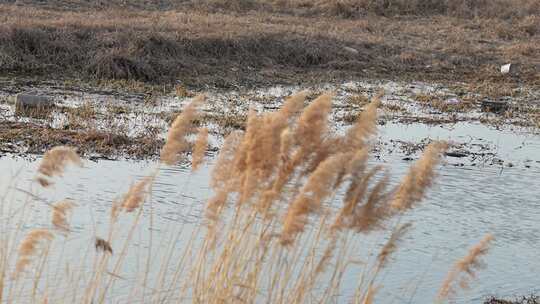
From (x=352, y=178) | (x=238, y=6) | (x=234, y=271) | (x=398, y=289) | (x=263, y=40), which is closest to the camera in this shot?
(x=352, y=178)

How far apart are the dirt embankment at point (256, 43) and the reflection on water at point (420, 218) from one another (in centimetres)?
665

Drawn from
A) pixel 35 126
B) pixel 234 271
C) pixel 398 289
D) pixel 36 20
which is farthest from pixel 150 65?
pixel 234 271

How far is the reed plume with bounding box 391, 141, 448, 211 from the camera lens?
4312 millimetres

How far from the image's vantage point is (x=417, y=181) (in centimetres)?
433

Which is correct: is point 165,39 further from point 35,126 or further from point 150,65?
point 35,126

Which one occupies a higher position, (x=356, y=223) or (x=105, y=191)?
(x=356, y=223)

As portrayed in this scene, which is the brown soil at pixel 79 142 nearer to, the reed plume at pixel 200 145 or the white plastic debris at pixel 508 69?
the reed plume at pixel 200 145

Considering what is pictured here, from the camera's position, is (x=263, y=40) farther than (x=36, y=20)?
Yes

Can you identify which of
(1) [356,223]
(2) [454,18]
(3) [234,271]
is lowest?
(2) [454,18]

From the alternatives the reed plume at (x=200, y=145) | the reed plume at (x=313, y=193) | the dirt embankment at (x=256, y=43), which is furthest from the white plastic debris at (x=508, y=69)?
the reed plume at (x=313, y=193)

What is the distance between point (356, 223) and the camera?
4.23 m

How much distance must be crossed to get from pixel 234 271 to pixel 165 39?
555 inches

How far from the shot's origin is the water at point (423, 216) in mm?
7707

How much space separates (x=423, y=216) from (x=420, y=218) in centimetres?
11
